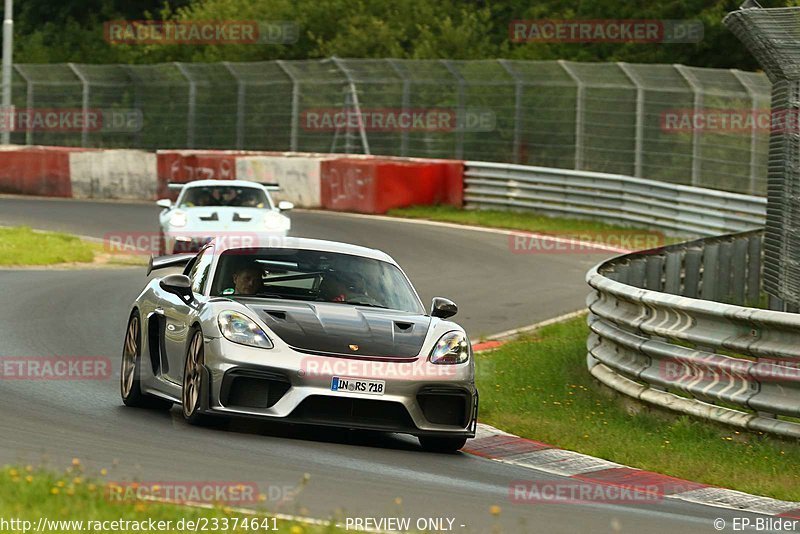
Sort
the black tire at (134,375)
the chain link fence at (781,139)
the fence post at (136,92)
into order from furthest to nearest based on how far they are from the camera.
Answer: the fence post at (136,92) < the chain link fence at (781,139) < the black tire at (134,375)

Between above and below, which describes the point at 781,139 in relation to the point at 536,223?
above

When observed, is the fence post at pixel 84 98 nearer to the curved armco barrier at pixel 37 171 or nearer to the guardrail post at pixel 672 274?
the curved armco barrier at pixel 37 171

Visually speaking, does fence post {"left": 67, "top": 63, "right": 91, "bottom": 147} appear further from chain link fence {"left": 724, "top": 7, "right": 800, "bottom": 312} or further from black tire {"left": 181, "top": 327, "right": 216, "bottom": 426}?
black tire {"left": 181, "top": 327, "right": 216, "bottom": 426}

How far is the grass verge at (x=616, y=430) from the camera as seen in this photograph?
9281 millimetres

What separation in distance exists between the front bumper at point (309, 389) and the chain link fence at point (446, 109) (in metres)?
16.7

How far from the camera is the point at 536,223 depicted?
2952 cm

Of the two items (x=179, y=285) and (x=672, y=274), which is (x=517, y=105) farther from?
(x=179, y=285)

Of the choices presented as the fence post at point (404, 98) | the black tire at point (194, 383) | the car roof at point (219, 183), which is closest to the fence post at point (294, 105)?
the fence post at point (404, 98)

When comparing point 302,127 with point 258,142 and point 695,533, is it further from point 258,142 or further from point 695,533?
point 695,533

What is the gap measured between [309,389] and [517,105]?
74.4 feet

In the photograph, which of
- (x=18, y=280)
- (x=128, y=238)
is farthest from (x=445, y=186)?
(x=18, y=280)

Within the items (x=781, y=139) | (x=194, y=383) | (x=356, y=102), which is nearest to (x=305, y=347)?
(x=194, y=383)

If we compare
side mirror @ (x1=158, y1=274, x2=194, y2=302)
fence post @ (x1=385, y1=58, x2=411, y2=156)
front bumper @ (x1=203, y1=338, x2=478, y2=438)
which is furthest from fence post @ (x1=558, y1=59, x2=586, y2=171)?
front bumper @ (x1=203, y1=338, x2=478, y2=438)

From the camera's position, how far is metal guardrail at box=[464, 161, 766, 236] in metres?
24.9
